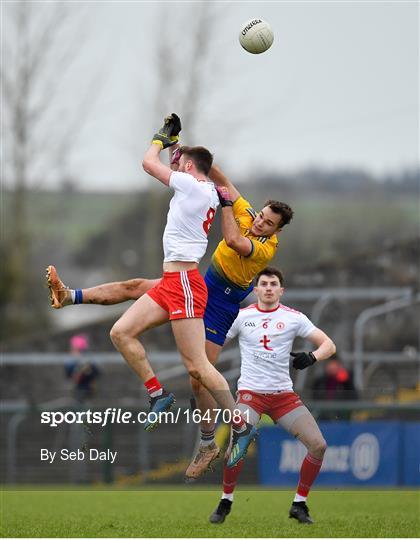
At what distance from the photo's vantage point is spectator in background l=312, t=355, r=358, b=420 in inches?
741

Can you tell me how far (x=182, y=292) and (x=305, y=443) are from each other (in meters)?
→ 2.39

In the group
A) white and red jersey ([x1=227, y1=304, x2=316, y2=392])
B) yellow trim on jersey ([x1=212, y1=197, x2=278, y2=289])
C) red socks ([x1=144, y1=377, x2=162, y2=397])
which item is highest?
yellow trim on jersey ([x1=212, y1=197, x2=278, y2=289])

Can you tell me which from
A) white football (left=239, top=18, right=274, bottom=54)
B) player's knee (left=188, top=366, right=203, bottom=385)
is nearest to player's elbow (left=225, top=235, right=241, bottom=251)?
player's knee (left=188, top=366, right=203, bottom=385)

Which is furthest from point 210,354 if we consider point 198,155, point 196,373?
point 198,155

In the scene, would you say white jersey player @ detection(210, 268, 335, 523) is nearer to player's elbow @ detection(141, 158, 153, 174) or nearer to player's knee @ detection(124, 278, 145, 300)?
player's knee @ detection(124, 278, 145, 300)

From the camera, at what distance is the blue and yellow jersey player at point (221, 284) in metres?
12.2

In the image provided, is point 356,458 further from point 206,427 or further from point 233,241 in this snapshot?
point 233,241

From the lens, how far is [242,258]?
41.3 feet

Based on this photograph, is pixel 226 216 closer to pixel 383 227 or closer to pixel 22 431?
pixel 22 431

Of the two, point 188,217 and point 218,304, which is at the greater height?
point 188,217

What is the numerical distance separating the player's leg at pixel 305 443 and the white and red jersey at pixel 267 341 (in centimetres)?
31

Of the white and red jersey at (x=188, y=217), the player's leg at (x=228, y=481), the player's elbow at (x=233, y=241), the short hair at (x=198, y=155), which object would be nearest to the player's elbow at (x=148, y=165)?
the white and red jersey at (x=188, y=217)

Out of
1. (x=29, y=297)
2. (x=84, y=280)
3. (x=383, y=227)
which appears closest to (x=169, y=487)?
(x=29, y=297)

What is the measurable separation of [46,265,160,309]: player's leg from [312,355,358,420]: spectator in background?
22.3 ft
